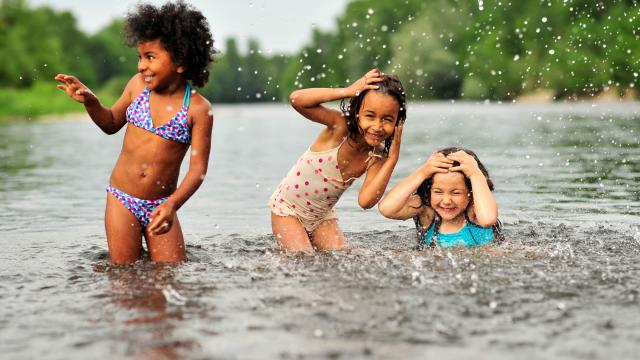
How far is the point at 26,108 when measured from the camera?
132ft

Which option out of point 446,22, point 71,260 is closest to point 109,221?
point 71,260

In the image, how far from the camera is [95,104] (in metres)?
5.27

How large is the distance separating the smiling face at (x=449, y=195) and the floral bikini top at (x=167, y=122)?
168 cm

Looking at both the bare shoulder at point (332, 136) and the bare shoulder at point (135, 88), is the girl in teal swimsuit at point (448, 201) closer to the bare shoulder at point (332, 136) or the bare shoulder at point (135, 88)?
the bare shoulder at point (332, 136)

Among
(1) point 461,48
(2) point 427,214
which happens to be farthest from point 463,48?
(2) point 427,214

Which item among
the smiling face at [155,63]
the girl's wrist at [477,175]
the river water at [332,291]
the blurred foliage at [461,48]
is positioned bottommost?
the river water at [332,291]

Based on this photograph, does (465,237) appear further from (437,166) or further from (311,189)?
(311,189)

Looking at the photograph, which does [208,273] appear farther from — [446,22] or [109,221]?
[446,22]

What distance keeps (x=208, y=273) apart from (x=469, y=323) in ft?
5.95

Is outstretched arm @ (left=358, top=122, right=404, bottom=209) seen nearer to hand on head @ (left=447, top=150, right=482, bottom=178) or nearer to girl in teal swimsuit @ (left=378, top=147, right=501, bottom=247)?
girl in teal swimsuit @ (left=378, top=147, right=501, bottom=247)

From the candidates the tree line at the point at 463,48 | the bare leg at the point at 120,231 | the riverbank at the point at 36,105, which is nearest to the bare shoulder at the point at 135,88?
the bare leg at the point at 120,231

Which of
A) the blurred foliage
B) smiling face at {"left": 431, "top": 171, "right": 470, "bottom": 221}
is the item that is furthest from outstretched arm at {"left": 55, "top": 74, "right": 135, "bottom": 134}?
the blurred foliage

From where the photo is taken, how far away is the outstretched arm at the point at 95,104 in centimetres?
509

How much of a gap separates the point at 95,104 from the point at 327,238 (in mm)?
1882
